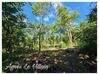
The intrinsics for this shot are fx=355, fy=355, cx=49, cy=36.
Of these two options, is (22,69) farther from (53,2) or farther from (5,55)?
(53,2)

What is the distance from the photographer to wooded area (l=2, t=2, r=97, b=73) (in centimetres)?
298

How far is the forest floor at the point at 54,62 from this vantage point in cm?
297

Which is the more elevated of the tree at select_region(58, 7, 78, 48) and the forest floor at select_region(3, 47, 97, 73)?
the tree at select_region(58, 7, 78, 48)

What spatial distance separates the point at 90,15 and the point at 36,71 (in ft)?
2.13

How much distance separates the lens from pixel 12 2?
2998mm

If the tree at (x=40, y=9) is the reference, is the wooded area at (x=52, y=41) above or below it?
below

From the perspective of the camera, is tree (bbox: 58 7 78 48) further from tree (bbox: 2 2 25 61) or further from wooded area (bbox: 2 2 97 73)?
tree (bbox: 2 2 25 61)

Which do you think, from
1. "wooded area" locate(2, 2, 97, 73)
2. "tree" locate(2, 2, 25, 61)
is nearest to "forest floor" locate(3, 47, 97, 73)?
"wooded area" locate(2, 2, 97, 73)

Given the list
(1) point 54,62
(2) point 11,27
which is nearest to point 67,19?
(1) point 54,62

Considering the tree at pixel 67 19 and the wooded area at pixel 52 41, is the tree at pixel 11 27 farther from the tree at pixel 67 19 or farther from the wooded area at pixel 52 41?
the tree at pixel 67 19

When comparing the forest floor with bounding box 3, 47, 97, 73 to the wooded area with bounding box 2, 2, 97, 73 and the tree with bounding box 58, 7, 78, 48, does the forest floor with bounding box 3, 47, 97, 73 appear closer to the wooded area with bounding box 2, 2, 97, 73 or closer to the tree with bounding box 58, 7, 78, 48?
the wooded area with bounding box 2, 2, 97, 73

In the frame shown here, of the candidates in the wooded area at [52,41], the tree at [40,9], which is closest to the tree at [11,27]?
the wooded area at [52,41]

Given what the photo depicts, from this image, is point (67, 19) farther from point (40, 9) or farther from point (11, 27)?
point (11, 27)

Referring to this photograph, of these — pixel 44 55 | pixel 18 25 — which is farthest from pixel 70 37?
pixel 18 25
